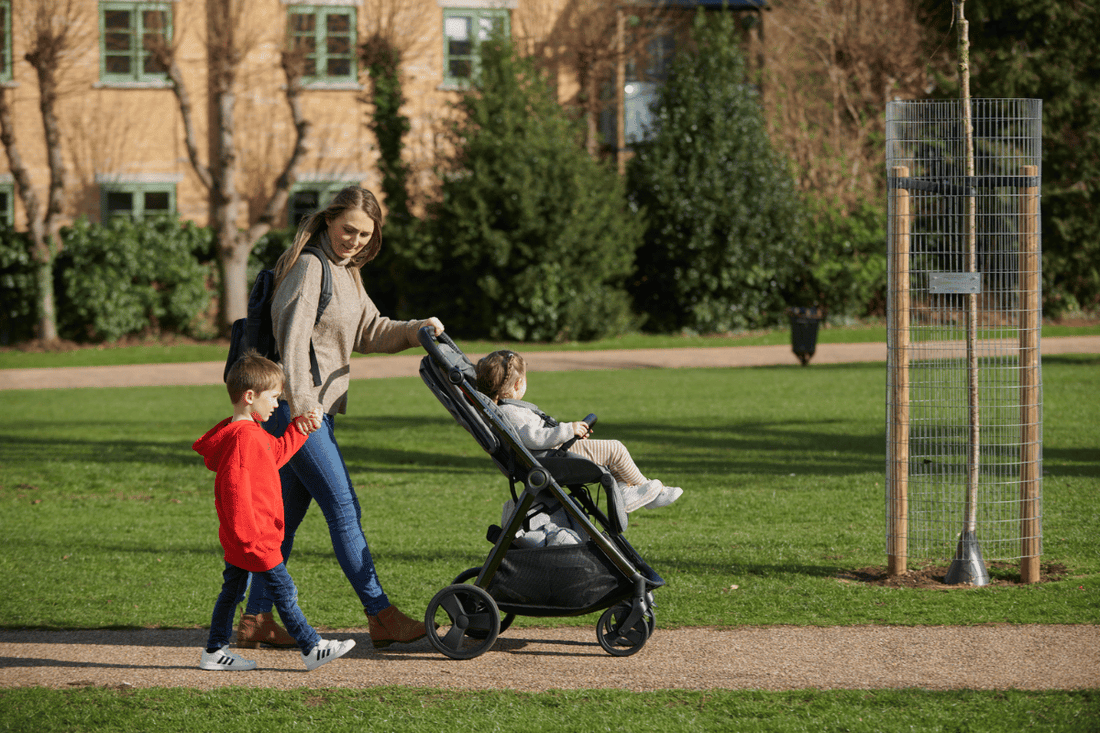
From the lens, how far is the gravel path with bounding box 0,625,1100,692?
4336 millimetres

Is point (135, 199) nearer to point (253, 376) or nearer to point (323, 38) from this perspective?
point (323, 38)

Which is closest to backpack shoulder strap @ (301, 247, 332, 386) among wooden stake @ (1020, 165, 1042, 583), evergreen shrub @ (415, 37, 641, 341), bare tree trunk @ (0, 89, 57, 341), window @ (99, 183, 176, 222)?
wooden stake @ (1020, 165, 1042, 583)

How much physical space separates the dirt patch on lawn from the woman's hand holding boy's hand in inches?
118

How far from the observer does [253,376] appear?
177 inches

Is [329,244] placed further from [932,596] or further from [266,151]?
[266,151]

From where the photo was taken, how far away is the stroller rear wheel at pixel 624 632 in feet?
15.2

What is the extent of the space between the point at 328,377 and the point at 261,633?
1193mm

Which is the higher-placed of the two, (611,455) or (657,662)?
(611,455)

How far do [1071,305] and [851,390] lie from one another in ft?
41.1

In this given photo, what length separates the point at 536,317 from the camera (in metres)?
22.7

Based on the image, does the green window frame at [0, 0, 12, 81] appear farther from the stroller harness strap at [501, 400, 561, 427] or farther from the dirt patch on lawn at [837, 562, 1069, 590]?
the dirt patch on lawn at [837, 562, 1069, 590]

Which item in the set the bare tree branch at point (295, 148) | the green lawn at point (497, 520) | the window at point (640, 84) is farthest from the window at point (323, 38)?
the green lawn at point (497, 520)

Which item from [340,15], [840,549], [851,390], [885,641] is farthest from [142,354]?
[885,641]

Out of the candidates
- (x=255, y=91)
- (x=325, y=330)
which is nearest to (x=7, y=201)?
(x=255, y=91)
